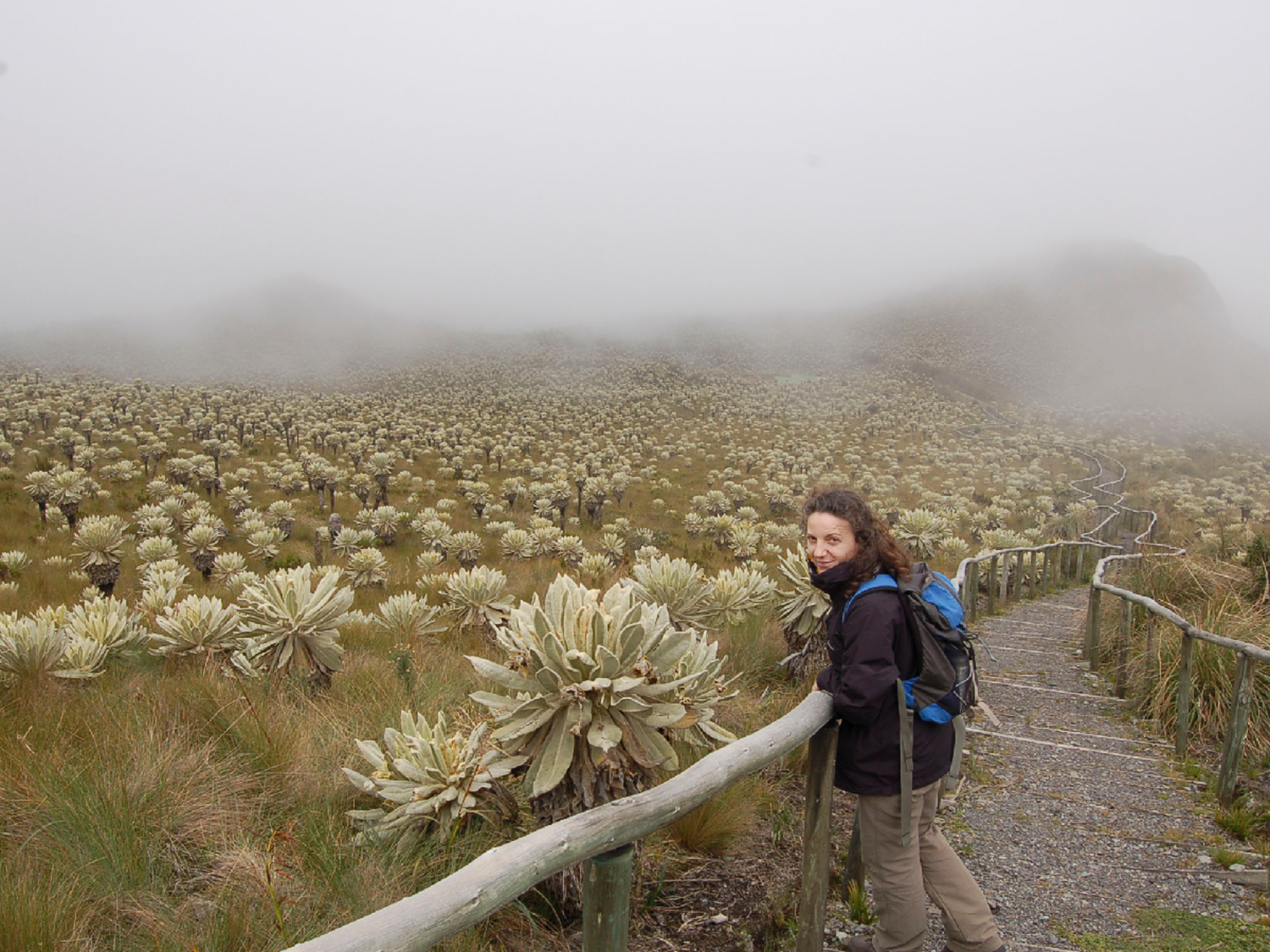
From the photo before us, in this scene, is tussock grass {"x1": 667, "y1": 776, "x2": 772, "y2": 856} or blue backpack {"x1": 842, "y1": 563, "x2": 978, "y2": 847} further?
tussock grass {"x1": 667, "y1": 776, "x2": 772, "y2": 856}

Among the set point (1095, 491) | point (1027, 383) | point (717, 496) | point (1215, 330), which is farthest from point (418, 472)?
point (1215, 330)

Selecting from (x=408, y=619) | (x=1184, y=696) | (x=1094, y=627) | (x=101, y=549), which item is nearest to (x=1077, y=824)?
(x=1184, y=696)

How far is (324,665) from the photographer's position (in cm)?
496

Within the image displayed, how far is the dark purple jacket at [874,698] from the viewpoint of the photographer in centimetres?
240

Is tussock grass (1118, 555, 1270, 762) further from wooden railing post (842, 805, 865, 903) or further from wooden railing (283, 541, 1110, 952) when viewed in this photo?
wooden railing (283, 541, 1110, 952)

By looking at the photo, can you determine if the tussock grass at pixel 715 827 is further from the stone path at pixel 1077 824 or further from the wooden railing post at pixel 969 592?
the wooden railing post at pixel 969 592

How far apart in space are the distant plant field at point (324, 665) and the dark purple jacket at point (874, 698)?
1.60 ft

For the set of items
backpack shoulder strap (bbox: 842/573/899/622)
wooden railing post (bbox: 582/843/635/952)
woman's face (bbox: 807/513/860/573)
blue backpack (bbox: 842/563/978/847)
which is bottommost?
wooden railing post (bbox: 582/843/635/952)

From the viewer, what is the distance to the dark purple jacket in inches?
94.4

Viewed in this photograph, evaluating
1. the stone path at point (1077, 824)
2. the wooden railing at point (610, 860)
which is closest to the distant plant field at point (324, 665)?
the wooden railing at point (610, 860)

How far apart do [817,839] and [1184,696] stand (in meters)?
4.32

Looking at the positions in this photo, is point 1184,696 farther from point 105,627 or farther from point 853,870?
point 105,627

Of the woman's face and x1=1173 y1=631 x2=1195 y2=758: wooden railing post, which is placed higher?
the woman's face

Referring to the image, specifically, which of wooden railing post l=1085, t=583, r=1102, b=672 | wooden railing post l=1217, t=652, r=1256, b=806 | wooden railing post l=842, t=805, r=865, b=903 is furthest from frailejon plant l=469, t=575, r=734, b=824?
wooden railing post l=1085, t=583, r=1102, b=672
